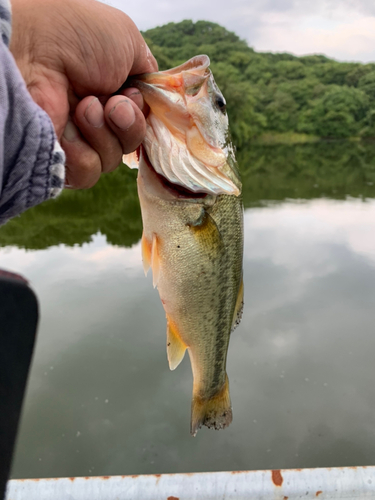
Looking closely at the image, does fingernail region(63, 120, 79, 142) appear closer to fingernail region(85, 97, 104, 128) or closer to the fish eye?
fingernail region(85, 97, 104, 128)

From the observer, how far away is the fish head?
127 centimetres

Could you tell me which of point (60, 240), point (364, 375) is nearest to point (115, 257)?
point (60, 240)

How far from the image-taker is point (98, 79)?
45.4 inches

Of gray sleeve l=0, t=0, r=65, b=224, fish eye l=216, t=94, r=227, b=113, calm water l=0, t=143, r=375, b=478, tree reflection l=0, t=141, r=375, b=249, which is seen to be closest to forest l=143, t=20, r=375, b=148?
tree reflection l=0, t=141, r=375, b=249

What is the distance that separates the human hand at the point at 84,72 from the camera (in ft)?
3.31

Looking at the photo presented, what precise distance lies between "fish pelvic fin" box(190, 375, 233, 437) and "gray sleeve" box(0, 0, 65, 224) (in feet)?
4.15

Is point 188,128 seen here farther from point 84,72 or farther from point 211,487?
point 211,487

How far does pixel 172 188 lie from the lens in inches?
56.9

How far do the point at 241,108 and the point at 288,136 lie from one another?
14145 mm

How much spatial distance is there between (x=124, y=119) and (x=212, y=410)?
4.43 ft

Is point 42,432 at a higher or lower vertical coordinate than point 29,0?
lower

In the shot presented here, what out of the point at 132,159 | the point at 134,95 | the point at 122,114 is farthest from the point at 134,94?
the point at 132,159

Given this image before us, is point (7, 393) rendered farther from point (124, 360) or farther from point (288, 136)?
point (288, 136)

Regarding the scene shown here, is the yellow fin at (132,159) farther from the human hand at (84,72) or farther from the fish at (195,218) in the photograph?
→ the human hand at (84,72)
